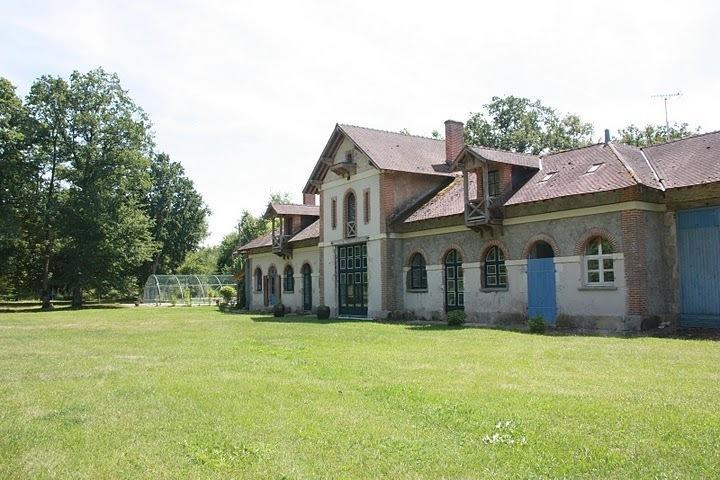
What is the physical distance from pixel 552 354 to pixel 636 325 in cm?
603

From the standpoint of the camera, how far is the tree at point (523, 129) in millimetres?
48688

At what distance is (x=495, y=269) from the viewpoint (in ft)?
74.9

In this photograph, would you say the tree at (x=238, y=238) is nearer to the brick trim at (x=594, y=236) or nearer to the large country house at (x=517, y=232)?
the large country house at (x=517, y=232)

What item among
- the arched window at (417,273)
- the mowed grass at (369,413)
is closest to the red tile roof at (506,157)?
the arched window at (417,273)

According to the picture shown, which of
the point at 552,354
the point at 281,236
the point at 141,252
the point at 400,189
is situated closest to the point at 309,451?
the point at 552,354

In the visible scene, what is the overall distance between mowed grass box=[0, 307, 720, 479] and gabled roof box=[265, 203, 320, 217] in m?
22.0

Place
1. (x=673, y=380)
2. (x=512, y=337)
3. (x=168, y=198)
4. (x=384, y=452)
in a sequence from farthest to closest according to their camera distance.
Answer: (x=168, y=198)
(x=512, y=337)
(x=673, y=380)
(x=384, y=452)

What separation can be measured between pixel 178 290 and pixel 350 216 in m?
26.6

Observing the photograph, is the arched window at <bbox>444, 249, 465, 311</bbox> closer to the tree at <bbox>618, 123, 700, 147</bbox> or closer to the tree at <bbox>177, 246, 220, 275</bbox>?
the tree at <bbox>618, 123, 700, 147</bbox>

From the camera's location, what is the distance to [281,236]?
36.8 metres

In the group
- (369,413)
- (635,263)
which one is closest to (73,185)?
(635,263)

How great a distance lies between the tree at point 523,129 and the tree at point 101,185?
2652 centimetres

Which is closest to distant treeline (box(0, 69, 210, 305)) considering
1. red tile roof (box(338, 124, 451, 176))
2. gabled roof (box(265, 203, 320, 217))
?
gabled roof (box(265, 203, 320, 217))

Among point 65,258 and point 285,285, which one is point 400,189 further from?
point 65,258
